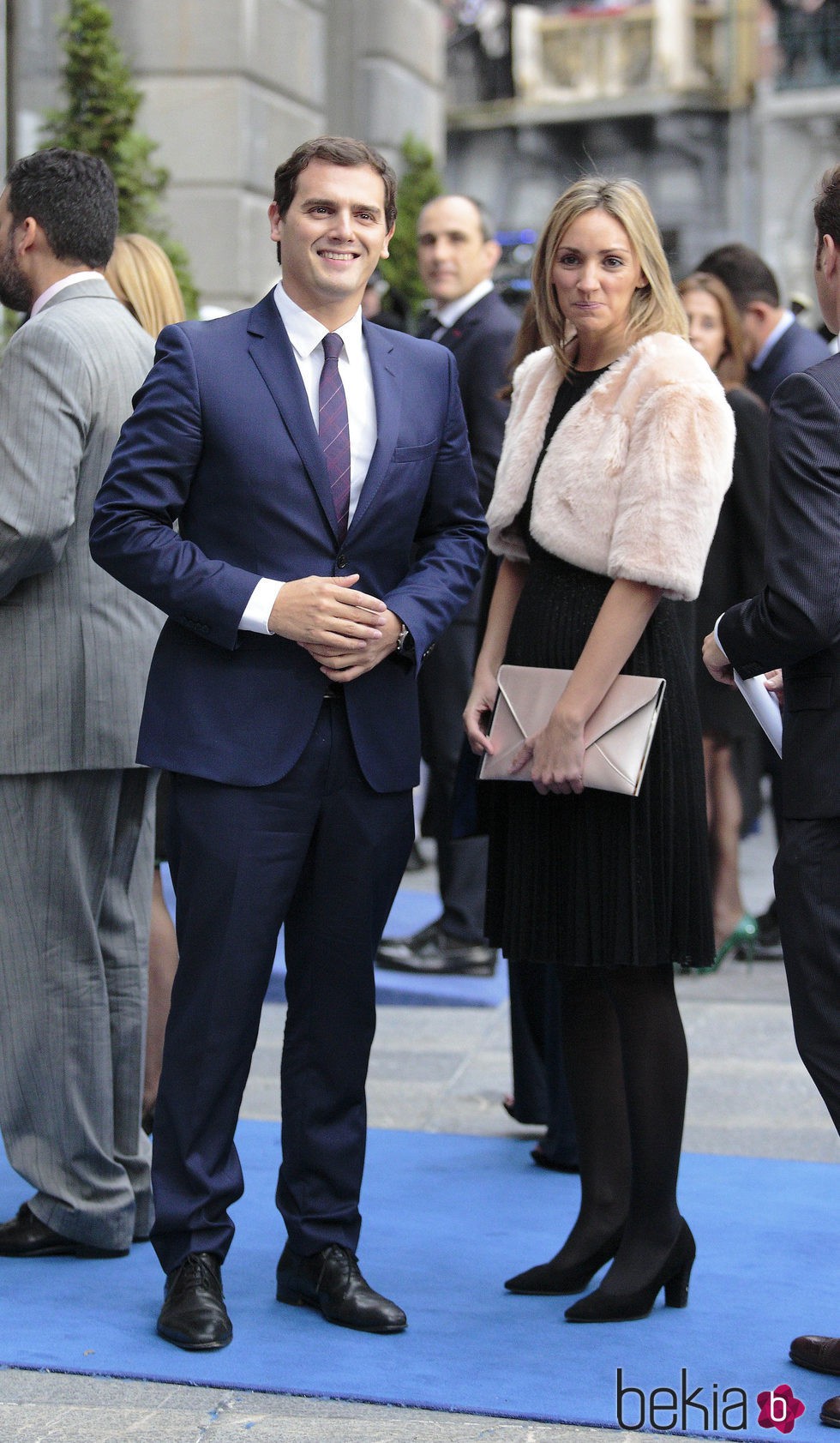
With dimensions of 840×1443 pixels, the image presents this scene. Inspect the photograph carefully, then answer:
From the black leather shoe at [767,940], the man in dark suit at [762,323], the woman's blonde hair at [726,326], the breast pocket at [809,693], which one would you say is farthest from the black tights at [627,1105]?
Result: the man in dark suit at [762,323]

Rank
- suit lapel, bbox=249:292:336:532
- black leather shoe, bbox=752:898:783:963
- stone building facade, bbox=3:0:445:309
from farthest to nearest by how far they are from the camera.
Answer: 1. stone building facade, bbox=3:0:445:309
2. black leather shoe, bbox=752:898:783:963
3. suit lapel, bbox=249:292:336:532

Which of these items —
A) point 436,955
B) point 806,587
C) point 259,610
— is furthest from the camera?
point 436,955

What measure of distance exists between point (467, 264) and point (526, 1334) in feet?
13.0

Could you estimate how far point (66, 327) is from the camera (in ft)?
12.4

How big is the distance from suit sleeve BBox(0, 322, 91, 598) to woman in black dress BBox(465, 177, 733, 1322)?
859 millimetres

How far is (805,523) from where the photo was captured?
10.1 feet

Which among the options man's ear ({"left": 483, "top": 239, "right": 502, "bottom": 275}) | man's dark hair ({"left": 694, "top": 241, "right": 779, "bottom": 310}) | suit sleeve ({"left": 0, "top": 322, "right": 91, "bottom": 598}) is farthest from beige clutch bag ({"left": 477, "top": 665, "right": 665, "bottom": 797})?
man's dark hair ({"left": 694, "top": 241, "right": 779, "bottom": 310})

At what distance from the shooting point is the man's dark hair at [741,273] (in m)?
6.65

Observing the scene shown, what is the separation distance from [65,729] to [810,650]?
5.00 ft

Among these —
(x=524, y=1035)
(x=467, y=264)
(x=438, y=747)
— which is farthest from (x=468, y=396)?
(x=524, y=1035)

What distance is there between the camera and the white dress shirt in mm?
3465

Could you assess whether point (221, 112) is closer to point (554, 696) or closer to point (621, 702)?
point (554, 696)

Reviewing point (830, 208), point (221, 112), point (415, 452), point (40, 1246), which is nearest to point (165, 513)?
point (415, 452)

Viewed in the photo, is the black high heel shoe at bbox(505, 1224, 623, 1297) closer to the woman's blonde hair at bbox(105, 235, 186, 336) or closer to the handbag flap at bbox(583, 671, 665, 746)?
the handbag flap at bbox(583, 671, 665, 746)
